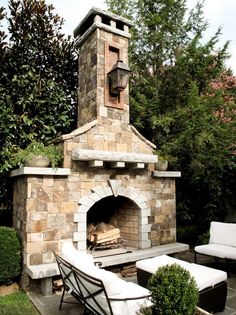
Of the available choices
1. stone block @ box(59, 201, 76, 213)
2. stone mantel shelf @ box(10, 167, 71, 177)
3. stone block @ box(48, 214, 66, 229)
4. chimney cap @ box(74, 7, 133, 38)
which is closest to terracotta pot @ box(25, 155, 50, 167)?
stone mantel shelf @ box(10, 167, 71, 177)

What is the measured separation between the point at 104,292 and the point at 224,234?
13.5 feet

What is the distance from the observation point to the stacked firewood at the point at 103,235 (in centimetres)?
608

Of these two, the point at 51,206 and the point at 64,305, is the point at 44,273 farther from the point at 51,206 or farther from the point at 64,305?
the point at 51,206

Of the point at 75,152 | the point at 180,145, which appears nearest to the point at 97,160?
the point at 75,152

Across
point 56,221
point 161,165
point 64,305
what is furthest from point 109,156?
point 64,305

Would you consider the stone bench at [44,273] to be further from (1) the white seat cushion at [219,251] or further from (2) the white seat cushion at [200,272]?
(1) the white seat cushion at [219,251]

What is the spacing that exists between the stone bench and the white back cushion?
3602 millimetres

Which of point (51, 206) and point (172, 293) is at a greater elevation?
point (51, 206)

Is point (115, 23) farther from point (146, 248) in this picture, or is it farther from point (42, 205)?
point (146, 248)

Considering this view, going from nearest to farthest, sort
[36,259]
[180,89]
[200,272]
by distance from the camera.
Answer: [200,272]
[36,259]
[180,89]

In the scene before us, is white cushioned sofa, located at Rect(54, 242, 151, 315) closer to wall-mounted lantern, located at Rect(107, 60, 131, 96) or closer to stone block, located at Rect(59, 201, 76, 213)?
stone block, located at Rect(59, 201, 76, 213)

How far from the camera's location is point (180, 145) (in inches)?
283

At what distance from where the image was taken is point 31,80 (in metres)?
6.63

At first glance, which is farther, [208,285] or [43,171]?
[43,171]
